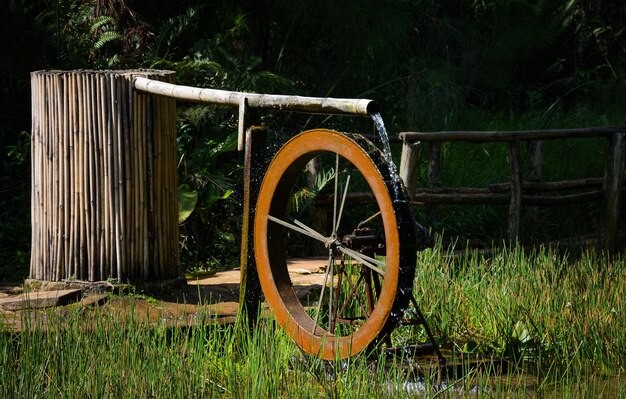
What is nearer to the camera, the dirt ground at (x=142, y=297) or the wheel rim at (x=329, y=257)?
the wheel rim at (x=329, y=257)

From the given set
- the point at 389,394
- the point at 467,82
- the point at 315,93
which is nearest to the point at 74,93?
the point at 389,394

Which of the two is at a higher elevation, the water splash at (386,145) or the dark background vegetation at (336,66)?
the dark background vegetation at (336,66)

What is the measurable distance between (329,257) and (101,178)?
168cm

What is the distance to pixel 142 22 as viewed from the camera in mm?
8891

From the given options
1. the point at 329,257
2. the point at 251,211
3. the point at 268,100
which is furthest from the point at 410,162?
the point at 329,257

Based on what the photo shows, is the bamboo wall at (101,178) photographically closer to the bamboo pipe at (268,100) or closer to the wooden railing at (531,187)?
the bamboo pipe at (268,100)

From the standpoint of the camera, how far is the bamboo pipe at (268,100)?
14.9ft

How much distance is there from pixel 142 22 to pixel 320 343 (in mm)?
4927

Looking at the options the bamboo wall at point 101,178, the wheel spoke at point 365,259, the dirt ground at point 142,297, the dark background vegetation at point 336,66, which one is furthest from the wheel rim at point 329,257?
the dark background vegetation at point 336,66

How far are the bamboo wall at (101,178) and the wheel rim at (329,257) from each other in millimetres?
1004

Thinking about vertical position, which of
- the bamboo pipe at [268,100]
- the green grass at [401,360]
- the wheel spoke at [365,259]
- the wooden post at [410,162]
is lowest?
the green grass at [401,360]

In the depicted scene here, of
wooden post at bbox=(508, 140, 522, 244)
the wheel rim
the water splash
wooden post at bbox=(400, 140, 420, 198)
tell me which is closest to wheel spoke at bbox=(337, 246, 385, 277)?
the wheel rim

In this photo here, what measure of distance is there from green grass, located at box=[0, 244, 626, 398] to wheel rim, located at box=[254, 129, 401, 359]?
0.41 ft

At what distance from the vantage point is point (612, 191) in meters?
8.70
